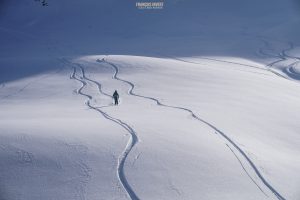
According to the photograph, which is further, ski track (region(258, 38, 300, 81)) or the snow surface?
ski track (region(258, 38, 300, 81))

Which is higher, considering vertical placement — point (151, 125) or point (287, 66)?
point (151, 125)

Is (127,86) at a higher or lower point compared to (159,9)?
lower

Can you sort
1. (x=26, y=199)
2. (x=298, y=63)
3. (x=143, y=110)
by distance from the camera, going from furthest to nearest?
1. (x=298, y=63)
2. (x=143, y=110)
3. (x=26, y=199)

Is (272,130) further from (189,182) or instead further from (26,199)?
(26,199)

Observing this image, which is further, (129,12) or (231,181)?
(129,12)

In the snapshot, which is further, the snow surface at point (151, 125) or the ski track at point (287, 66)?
the ski track at point (287, 66)

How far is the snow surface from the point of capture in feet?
35.6

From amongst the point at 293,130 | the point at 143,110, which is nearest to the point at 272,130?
the point at 293,130

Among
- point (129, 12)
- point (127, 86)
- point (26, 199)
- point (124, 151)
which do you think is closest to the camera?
point (26, 199)

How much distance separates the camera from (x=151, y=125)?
588 inches

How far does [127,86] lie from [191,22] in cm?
4129

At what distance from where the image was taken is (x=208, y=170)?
11617 mm

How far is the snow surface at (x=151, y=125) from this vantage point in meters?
10.9

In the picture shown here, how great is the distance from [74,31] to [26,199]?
54.2 meters
